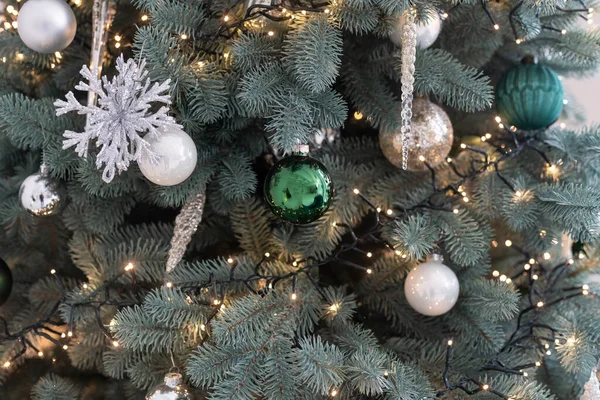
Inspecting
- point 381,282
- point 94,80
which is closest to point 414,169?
point 381,282

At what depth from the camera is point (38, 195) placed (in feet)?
2.19

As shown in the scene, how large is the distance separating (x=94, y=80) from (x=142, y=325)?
0.26 m

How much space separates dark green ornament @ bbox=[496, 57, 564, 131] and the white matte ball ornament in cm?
22

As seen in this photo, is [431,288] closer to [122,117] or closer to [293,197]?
[293,197]

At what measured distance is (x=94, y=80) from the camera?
52 cm

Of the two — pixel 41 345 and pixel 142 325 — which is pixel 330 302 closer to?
pixel 142 325

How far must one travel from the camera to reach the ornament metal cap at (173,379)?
1.98ft

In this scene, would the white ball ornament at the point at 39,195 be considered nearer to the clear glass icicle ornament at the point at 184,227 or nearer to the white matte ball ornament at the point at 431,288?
the clear glass icicle ornament at the point at 184,227

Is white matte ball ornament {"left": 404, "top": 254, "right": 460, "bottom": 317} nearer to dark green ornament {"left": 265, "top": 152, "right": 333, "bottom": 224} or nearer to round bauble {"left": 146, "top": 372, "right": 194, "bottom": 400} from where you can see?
dark green ornament {"left": 265, "top": 152, "right": 333, "bottom": 224}

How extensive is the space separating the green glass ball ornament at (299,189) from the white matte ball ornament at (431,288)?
0.16 metres

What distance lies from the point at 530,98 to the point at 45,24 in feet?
1.94

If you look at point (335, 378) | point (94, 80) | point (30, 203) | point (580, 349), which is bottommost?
point (580, 349)

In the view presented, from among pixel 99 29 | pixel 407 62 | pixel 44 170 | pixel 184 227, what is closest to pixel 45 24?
pixel 99 29

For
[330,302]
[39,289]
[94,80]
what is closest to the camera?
[94,80]
